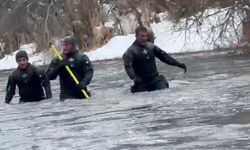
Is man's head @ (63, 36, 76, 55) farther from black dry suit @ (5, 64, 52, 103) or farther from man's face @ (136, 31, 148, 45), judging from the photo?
man's face @ (136, 31, 148, 45)

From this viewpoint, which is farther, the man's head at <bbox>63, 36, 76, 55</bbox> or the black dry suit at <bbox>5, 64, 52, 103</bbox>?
the black dry suit at <bbox>5, 64, 52, 103</bbox>

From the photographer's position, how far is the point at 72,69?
16656mm

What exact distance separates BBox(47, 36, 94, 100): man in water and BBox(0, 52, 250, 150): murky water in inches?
11.5

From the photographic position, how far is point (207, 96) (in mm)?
15703

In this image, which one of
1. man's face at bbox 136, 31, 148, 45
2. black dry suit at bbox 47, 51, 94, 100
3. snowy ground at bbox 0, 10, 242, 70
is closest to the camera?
black dry suit at bbox 47, 51, 94, 100

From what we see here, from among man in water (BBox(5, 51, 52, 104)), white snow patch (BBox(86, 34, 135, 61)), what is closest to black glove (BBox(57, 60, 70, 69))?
man in water (BBox(5, 51, 52, 104))

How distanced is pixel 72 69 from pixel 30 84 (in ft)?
3.10

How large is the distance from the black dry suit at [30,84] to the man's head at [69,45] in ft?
2.30

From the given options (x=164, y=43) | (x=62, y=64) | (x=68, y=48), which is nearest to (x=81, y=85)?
(x=62, y=64)

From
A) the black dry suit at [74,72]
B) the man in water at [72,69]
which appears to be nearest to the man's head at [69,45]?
A: the man in water at [72,69]

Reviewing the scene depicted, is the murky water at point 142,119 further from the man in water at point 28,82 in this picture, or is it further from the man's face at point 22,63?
the man's face at point 22,63

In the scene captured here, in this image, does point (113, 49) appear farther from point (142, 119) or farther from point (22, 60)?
point (142, 119)

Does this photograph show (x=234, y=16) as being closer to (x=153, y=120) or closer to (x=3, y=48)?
(x=153, y=120)

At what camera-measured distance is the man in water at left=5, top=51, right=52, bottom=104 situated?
54.6ft
